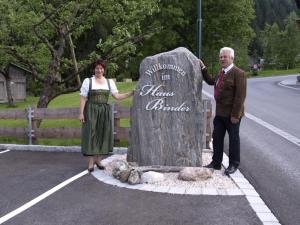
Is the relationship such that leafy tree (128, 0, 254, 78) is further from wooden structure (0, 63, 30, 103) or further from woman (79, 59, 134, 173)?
woman (79, 59, 134, 173)

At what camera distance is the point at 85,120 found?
26.9ft

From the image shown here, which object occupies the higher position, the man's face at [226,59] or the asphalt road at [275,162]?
the man's face at [226,59]

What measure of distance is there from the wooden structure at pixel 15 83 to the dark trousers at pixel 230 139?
91.3 feet

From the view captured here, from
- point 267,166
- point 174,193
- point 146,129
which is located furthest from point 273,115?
point 174,193

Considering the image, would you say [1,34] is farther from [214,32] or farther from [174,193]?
[214,32]

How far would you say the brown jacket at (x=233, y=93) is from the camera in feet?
24.8

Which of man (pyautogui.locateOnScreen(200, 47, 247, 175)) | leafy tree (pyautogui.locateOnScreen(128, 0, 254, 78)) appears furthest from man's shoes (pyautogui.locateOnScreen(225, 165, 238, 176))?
leafy tree (pyautogui.locateOnScreen(128, 0, 254, 78))

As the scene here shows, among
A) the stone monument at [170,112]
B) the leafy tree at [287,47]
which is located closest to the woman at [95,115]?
the stone monument at [170,112]

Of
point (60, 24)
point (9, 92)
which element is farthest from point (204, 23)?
point (60, 24)

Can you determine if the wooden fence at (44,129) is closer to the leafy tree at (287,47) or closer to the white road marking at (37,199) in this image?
the white road marking at (37,199)

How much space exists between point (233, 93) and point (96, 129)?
2.36 metres

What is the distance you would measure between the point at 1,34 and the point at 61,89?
2228mm

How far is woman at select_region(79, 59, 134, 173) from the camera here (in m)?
8.10

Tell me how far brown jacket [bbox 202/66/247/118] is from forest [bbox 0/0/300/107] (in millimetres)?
5959
